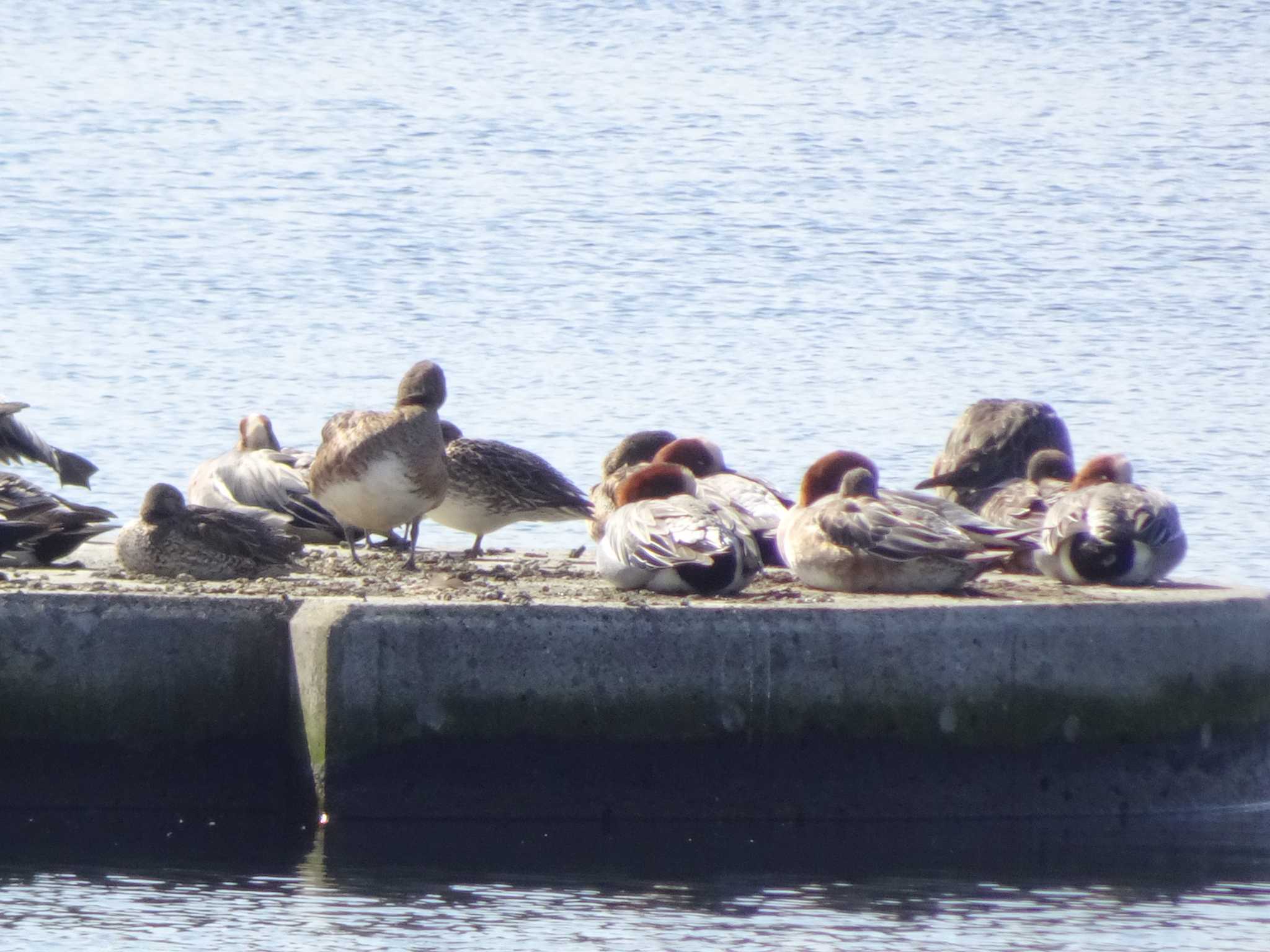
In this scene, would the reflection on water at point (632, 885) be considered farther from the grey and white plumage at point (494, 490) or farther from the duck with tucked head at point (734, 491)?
the grey and white plumage at point (494, 490)

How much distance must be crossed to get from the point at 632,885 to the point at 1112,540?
8.62 feet

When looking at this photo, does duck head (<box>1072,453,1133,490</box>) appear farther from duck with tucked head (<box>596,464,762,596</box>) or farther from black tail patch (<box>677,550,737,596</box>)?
black tail patch (<box>677,550,737,596</box>)

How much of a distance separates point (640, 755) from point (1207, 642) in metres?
2.16

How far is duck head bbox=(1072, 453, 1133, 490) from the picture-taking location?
11031mm

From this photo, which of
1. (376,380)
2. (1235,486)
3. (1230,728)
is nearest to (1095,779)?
(1230,728)

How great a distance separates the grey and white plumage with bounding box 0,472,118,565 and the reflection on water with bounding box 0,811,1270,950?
1652 millimetres

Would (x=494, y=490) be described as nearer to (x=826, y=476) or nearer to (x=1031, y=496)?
(x=826, y=476)

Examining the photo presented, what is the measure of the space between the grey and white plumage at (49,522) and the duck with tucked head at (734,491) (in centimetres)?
260

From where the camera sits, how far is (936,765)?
8.74 metres

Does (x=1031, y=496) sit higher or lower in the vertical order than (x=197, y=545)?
higher

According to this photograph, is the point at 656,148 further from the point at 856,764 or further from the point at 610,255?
the point at 856,764

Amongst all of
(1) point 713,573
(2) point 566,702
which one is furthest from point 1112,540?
(2) point 566,702

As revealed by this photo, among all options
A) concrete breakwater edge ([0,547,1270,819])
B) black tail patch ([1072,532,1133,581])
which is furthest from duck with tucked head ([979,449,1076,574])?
concrete breakwater edge ([0,547,1270,819])

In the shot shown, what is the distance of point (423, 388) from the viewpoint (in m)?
10.3
